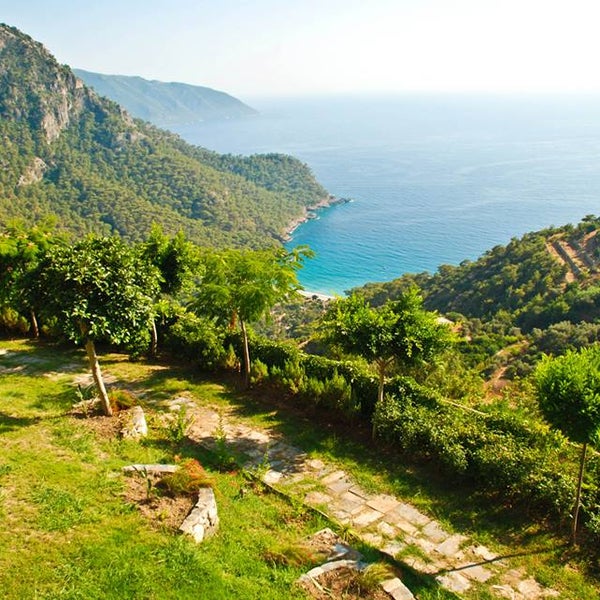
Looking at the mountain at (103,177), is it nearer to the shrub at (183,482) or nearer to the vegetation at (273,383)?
the vegetation at (273,383)

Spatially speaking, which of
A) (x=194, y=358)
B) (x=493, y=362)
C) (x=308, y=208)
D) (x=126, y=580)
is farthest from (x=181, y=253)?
(x=308, y=208)

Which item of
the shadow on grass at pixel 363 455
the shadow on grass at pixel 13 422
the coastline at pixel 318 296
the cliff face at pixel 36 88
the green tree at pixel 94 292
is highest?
the cliff face at pixel 36 88

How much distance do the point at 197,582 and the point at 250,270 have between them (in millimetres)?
6187

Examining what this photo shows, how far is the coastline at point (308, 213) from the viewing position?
119 metres

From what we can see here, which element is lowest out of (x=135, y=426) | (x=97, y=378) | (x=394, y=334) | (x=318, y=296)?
(x=318, y=296)

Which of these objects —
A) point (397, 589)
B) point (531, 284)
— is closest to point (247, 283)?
point (397, 589)

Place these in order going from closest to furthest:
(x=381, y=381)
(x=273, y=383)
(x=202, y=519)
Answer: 1. (x=202, y=519)
2. (x=381, y=381)
3. (x=273, y=383)

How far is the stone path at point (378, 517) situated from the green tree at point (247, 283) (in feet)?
7.52

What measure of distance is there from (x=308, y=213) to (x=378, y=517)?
13318 centimetres

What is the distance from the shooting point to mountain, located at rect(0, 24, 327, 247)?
99375 mm

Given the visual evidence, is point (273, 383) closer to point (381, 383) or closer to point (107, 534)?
point (381, 383)

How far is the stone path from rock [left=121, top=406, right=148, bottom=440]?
2.69 feet

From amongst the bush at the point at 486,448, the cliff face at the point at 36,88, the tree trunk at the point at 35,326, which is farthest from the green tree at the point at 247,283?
the cliff face at the point at 36,88

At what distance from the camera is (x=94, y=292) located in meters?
7.21
